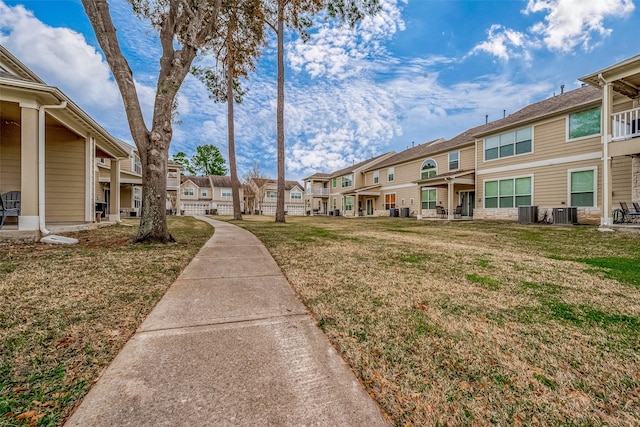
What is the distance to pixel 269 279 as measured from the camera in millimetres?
3545

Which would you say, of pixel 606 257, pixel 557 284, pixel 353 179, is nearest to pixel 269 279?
pixel 557 284

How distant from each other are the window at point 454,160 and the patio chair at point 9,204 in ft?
66.1

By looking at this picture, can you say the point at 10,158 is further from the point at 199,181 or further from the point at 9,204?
the point at 199,181

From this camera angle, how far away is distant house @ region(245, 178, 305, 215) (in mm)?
38500

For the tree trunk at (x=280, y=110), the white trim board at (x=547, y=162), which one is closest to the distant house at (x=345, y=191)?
the white trim board at (x=547, y=162)

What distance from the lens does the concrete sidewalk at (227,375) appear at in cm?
125

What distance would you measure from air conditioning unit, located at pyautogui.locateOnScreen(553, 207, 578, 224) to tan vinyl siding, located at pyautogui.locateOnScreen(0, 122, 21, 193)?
1988cm

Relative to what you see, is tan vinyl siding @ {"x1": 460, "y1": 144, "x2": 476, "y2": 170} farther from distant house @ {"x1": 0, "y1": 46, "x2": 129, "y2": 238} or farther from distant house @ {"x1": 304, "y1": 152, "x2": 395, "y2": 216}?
distant house @ {"x1": 0, "y1": 46, "x2": 129, "y2": 238}

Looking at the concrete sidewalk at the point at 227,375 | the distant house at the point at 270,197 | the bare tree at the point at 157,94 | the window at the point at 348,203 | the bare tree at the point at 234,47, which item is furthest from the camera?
the distant house at the point at 270,197

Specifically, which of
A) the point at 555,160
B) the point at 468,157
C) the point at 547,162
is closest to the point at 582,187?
the point at 555,160

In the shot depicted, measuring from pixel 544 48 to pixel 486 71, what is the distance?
403cm

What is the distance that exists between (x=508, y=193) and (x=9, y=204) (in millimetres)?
19348

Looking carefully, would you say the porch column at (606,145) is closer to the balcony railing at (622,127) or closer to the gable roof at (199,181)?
the balcony railing at (622,127)

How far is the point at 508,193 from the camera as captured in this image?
562 inches
